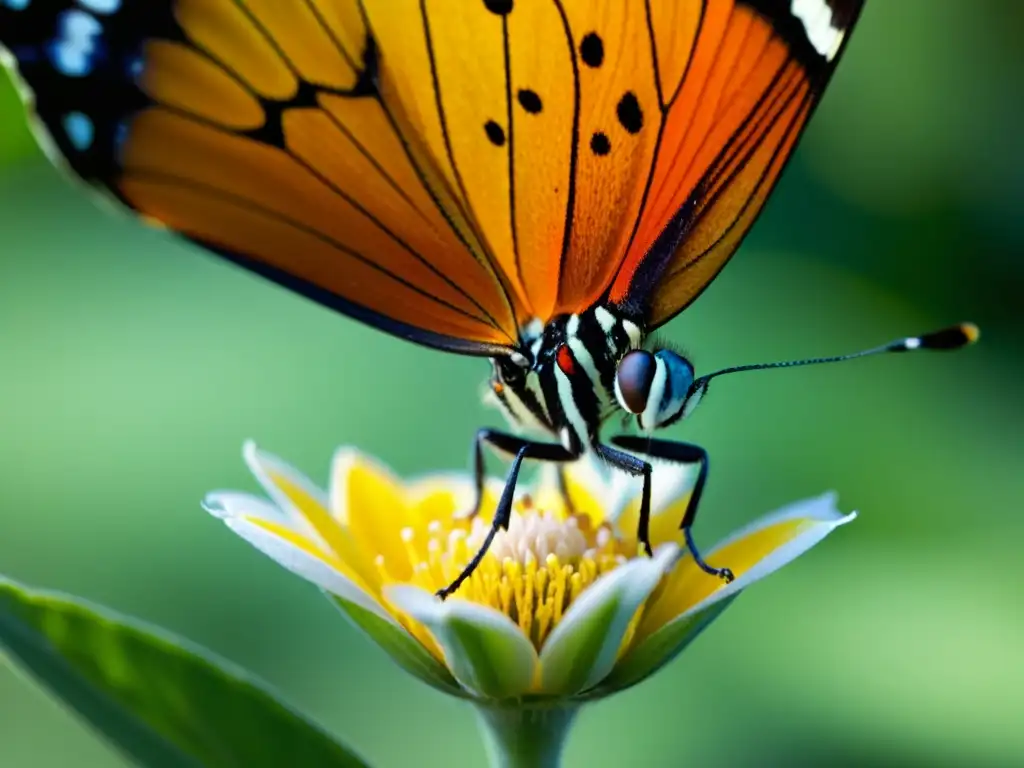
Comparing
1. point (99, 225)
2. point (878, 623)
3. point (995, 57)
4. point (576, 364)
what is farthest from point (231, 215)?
point (995, 57)

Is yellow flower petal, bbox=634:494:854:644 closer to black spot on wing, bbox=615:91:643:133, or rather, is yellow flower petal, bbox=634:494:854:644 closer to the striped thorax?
Answer: the striped thorax

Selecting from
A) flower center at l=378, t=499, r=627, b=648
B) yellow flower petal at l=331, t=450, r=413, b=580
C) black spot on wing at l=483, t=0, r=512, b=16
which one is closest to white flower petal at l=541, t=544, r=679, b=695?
flower center at l=378, t=499, r=627, b=648

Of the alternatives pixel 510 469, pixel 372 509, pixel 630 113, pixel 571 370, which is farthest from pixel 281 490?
pixel 630 113

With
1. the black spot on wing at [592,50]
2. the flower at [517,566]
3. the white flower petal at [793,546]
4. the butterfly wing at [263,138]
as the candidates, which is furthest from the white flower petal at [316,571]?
the black spot on wing at [592,50]

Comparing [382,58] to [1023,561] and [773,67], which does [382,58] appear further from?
[1023,561]

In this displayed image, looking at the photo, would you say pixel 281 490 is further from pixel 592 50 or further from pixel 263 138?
pixel 592 50

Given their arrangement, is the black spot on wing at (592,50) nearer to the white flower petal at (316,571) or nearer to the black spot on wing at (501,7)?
the black spot on wing at (501,7)

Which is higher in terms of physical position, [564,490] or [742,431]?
[742,431]

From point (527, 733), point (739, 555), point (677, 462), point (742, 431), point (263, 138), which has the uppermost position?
point (263, 138)
